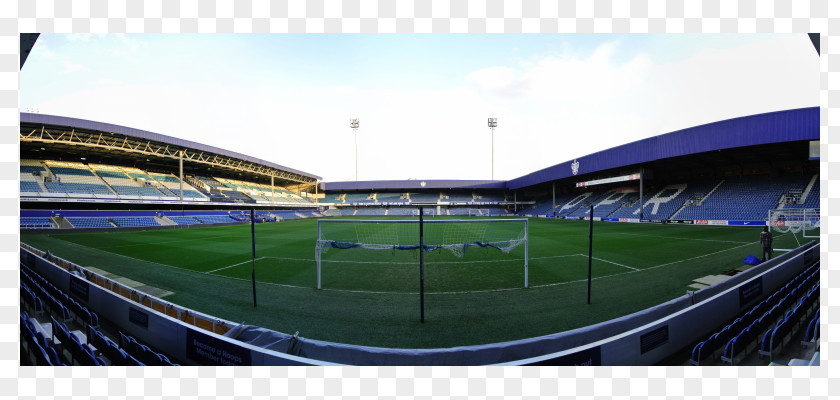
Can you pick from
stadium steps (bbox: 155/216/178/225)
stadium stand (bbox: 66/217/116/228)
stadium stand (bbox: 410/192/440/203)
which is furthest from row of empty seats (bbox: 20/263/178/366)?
stadium stand (bbox: 410/192/440/203)

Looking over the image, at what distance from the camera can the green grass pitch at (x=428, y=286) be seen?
519 cm

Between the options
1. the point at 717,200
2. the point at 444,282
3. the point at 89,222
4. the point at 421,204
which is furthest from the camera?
the point at 421,204

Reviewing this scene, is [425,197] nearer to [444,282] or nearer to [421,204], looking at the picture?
[421,204]

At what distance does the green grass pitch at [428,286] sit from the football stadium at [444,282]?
0.20 ft

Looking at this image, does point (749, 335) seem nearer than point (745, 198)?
Yes

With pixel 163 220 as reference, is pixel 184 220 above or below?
below

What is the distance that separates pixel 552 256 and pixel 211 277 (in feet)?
42.6

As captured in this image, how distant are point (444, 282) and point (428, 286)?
0.63 m

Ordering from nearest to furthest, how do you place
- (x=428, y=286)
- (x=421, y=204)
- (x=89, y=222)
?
(x=428, y=286)
(x=89, y=222)
(x=421, y=204)

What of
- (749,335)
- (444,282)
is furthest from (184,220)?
(749,335)

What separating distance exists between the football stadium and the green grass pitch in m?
0.06

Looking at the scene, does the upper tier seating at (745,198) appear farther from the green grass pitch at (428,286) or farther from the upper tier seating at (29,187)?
the upper tier seating at (29,187)

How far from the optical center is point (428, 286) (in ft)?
25.6

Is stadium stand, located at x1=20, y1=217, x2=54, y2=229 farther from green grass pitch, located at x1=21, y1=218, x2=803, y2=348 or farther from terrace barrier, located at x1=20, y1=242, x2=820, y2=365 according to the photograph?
terrace barrier, located at x1=20, y1=242, x2=820, y2=365
